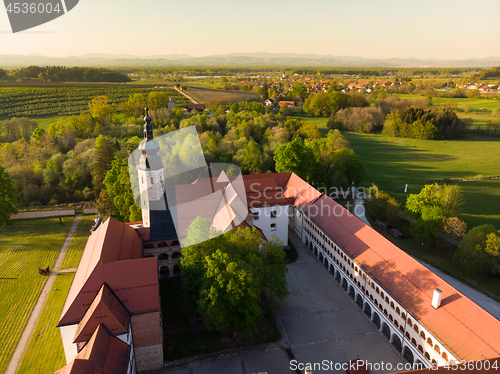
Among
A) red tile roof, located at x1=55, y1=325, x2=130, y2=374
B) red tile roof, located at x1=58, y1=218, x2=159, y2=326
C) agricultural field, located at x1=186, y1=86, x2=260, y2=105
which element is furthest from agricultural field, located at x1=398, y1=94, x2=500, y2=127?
red tile roof, located at x1=55, y1=325, x2=130, y2=374

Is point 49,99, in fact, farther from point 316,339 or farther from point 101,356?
point 316,339

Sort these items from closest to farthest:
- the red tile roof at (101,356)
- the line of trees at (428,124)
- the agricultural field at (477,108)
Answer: the red tile roof at (101,356) < the line of trees at (428,124) < the agricultural field at (477,108)

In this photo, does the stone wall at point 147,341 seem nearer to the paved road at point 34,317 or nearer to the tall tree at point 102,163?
the paved road at point 34,317

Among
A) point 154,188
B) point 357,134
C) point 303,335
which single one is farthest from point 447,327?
point 357,134

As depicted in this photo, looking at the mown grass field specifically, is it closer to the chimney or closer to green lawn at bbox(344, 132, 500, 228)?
the chimney

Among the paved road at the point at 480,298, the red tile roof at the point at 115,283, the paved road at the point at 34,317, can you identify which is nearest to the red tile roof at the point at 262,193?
the red tile roof at the point at 115,283

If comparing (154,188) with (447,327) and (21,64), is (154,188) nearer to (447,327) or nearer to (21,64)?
(447,327)

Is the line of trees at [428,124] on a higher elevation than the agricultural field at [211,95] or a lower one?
lower
